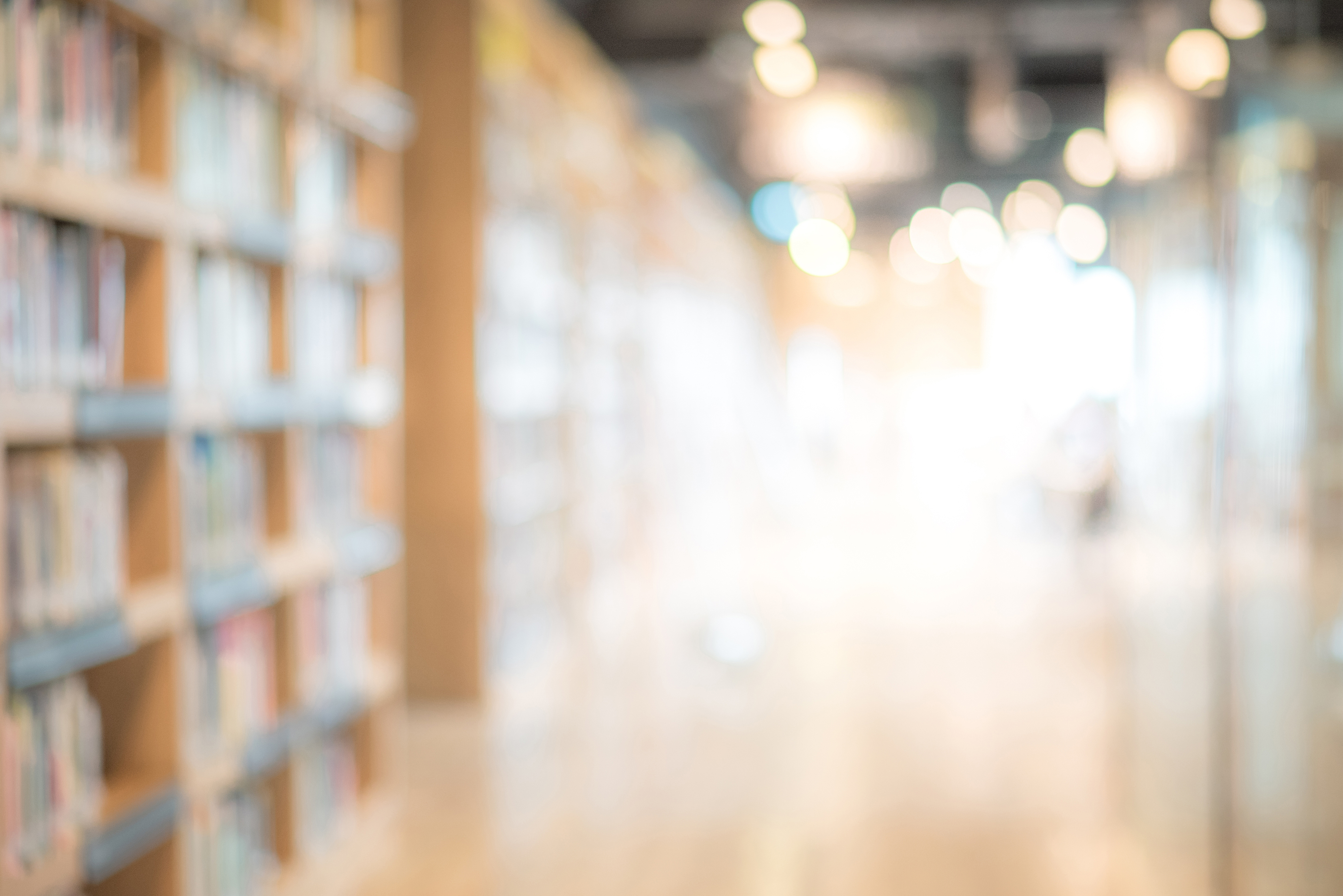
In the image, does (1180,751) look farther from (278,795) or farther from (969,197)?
(969,197)

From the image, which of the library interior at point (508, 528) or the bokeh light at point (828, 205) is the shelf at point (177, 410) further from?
the bokeh light at point (828, 205)

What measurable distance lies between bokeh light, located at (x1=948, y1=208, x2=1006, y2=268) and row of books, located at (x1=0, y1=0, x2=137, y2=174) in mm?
12642

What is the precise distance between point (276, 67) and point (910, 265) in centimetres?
2150

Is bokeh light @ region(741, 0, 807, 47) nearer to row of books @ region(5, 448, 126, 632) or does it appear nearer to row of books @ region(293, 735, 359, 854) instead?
row of books @ region(293, 735, 359, 854)

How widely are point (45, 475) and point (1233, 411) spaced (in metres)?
2.53

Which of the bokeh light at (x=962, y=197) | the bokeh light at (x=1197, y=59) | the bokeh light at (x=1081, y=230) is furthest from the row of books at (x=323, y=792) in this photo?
the bokeh light at (x=962, y=197)

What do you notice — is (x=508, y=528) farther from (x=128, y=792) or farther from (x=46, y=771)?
(x=46, y=771)

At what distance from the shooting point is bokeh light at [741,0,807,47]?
22.0 ft

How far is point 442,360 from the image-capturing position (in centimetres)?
609

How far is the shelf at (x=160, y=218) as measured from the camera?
2.40m

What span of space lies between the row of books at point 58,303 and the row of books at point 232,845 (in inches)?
40.4

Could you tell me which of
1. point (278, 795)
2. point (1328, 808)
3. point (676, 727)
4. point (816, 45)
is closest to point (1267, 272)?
point (1328, 808)

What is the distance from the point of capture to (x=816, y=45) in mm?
11266

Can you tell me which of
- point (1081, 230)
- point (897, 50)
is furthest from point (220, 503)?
point (1081, 230)
